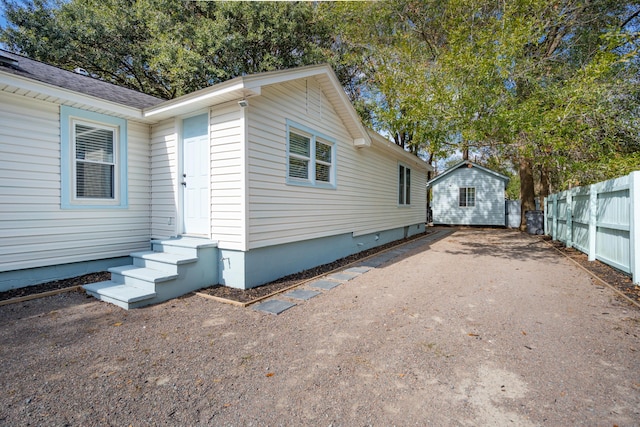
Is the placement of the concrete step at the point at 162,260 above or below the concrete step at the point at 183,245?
below

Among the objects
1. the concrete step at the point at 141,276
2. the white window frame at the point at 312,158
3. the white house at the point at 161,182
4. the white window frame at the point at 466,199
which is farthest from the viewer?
the white window frame at the point at 466,199

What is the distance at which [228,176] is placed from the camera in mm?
5176

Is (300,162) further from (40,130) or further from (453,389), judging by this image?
(453,389)

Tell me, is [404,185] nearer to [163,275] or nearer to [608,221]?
[608,221]

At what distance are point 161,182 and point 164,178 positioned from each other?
133 mm

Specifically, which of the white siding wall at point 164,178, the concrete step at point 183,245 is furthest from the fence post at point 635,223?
the white siding wall at point 164,178

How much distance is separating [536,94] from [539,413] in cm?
802

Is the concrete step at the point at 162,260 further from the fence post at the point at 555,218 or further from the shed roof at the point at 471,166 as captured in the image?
the shed roof at the point at 471,166

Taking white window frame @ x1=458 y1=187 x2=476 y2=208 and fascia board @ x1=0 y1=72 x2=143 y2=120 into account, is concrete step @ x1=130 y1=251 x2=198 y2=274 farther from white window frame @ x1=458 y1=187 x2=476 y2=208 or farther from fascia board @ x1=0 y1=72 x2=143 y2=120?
white window frame @ x1=458 y1=187 x2=476 y2=208

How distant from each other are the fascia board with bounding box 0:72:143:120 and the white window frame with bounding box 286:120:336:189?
2.94 m

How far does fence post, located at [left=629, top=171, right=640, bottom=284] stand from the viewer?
496cm

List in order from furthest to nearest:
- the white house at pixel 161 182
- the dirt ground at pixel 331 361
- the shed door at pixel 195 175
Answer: the shed door at pixel 195 175
the white house at pixel 161 182
the dirt ground at pixel 331 361

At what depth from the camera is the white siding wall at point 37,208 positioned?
4656mm

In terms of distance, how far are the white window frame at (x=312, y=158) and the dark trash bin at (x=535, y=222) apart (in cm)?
1220
